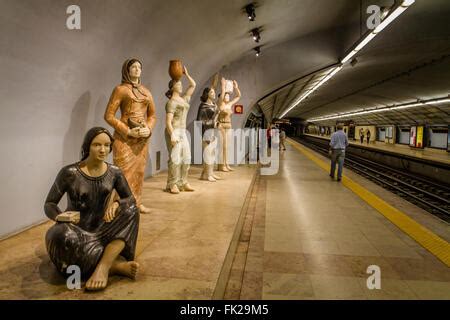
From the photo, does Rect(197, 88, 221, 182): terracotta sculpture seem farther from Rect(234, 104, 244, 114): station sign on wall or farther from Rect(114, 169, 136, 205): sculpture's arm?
Rect(114, 169, 136, 205): sculpture's arm

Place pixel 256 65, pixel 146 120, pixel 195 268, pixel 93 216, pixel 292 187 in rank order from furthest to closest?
1. pixel 256 65
2. pixel 292 187
3. pixel 146 120
4. pixel 195 268
5. pixel 93 216

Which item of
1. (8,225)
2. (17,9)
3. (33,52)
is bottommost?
(8,225)

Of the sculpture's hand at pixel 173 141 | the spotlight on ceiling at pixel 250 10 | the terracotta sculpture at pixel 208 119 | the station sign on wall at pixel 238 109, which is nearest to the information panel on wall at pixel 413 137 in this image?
the station sign on wall at pixel 238 109

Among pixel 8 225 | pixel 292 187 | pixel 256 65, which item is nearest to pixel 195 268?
pixel 8 225

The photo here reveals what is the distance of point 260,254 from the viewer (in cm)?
404

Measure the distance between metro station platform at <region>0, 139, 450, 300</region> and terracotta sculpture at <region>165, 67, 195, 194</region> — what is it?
0.48 m

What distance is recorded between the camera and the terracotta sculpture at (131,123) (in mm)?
4172

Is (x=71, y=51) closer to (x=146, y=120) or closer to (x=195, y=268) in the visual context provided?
(x=146, y=120)

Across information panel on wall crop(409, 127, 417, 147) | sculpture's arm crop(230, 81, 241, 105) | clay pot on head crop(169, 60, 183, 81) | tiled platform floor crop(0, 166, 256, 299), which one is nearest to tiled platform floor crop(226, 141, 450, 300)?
tiled platform floor crop(0, 166, 256, 299)

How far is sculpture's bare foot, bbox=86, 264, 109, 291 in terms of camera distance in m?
2.47

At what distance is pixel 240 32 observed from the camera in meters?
8.80

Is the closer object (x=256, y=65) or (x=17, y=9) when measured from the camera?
(x=17, y=9)
